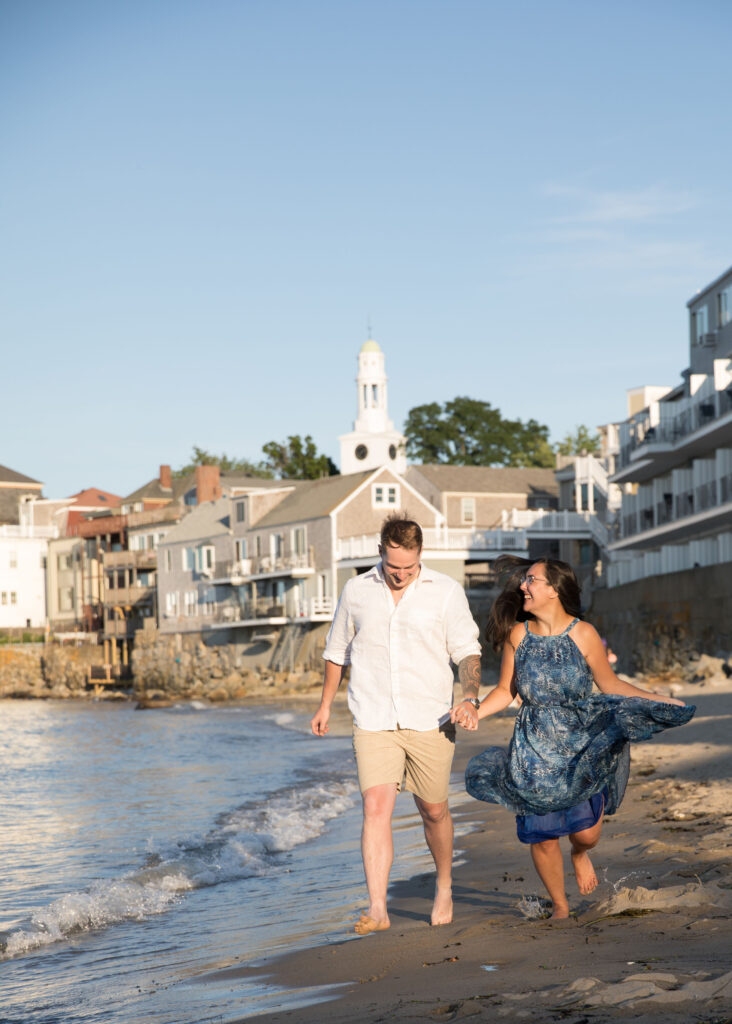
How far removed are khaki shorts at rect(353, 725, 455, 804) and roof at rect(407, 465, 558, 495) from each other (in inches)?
2382

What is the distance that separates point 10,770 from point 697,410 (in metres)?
25.1

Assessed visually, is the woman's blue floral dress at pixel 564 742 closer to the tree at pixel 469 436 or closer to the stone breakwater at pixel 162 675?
the stone breakwater at pixel 162 675

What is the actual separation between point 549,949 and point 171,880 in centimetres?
483

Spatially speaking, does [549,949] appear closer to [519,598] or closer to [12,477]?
[519,598]

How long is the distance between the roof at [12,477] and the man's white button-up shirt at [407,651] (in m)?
92.7

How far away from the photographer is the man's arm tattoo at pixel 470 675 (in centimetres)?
600

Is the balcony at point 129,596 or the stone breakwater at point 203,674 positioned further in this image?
the balcony at point 129,596

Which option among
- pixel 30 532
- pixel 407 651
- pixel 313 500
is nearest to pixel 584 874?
pixel 407 651

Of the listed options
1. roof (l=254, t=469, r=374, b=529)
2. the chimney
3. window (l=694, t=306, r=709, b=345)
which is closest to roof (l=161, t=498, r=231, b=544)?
the chimney

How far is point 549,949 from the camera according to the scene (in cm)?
501

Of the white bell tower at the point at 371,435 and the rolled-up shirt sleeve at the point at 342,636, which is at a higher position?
the white bell tower at the point at 371,435

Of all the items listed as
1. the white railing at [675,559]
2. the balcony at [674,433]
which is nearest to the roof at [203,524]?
the balcony at [674,433]

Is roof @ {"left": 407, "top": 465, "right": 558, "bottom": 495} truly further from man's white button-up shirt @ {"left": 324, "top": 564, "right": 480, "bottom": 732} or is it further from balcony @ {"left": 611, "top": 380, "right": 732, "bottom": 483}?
man's white button-up shirt @ {"left": 324, "top": 564, "right": 480, "bottom": 732}

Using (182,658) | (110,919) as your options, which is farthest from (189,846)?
(182,658)
